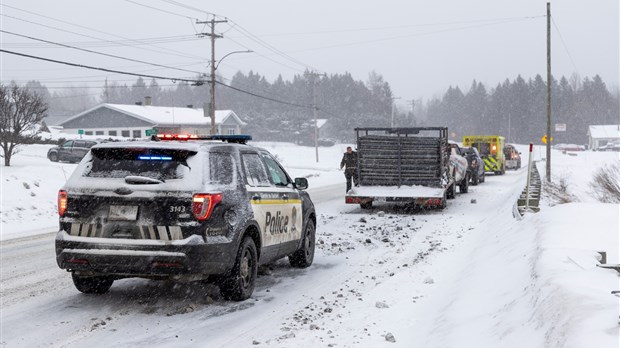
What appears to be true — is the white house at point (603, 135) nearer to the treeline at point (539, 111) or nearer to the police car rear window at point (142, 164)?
the treeline at point (539, 111)

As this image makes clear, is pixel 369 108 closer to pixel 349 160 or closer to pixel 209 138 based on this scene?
pixel 349 160

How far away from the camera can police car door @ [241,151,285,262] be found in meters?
7.61

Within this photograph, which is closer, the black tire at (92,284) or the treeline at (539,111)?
the black tire at (92,284)

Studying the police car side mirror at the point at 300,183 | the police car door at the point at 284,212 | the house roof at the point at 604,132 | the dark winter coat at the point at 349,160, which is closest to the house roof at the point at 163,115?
the dark winter coat at the point at 349,160

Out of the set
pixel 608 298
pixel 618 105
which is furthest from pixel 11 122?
pixel 618 105

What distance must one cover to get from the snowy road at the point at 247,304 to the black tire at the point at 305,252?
16cm

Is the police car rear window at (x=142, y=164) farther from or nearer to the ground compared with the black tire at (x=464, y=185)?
farther from the ground

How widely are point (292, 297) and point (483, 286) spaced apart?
2211 mm

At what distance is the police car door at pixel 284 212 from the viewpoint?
8336 mm

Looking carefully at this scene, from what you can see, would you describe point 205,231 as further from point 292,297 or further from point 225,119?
point 225,119

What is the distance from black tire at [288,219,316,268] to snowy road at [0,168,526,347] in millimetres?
158

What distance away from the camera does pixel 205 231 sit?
6.64 meters

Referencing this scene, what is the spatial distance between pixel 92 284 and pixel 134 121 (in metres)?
64.0

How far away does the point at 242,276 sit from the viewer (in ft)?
23.9
